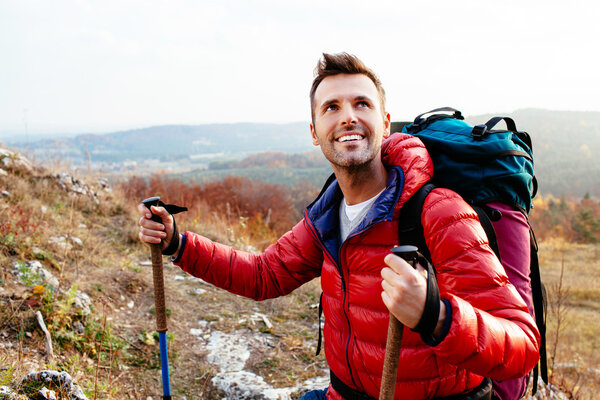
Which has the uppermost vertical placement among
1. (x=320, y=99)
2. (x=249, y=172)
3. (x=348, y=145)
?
(x=320, y=99)

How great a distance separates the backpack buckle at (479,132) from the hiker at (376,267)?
251mm

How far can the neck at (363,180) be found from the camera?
2037 mm

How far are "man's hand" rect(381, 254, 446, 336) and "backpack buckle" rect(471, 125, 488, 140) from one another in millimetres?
945

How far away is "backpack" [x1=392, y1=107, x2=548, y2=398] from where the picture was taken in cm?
175

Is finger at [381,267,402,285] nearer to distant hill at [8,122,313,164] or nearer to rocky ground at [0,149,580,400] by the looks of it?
rocky ground at [0,149,580,400]

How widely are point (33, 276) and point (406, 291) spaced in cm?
334

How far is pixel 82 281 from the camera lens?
13.2 feet

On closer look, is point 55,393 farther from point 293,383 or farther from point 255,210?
→ point 255,210

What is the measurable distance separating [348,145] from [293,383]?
2.35 m

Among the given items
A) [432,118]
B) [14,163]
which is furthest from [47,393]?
[14,163]

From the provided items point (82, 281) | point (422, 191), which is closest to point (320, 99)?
point (422, 191)

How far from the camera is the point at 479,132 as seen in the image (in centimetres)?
190

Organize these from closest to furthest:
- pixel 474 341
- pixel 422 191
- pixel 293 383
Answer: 1. pixel 474 341
2. pixel 422 191
3. pixel 293 383

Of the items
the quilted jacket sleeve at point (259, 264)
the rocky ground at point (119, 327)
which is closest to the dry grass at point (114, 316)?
the rocky ground at point (119, 327)
